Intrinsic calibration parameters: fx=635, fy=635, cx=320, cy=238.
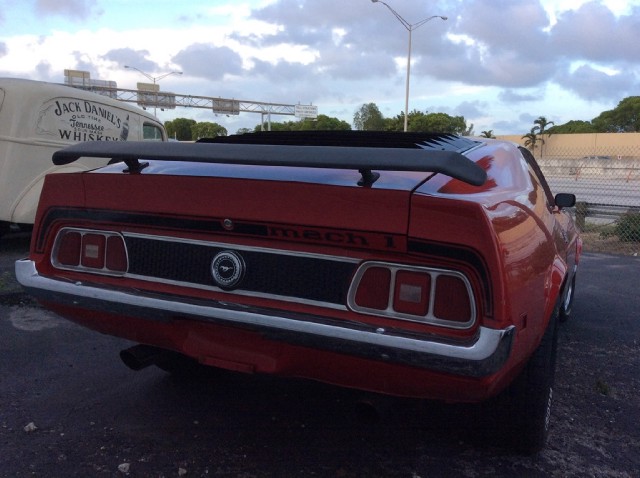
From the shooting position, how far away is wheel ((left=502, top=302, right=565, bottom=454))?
282cm

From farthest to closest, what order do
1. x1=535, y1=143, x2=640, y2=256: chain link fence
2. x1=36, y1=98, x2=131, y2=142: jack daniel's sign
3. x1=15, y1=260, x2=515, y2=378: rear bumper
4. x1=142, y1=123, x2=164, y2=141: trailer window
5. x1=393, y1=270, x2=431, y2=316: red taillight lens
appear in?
x1=535, y1=143, x2=640, y2=256: chain link fence < x1=142, y1=123, x2=164, y2=141: trailer window < x1=36, y1=98, x2=131, y2=142: jack daniel's sign < x1=393, y1=270, x2=431, y2=316: red taillight lens < x1=15, y1=260, x2=515, y2=378: rear bumper

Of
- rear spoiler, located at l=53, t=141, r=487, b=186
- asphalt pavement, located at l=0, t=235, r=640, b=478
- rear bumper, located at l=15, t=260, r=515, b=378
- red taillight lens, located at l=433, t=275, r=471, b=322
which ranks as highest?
rear spoiler, located at l=53, t=141, r=487, b=186

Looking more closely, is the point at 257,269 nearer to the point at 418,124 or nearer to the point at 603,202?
the point at 603,202

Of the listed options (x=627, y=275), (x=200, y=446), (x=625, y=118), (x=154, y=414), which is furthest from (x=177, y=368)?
(x=625, y=118)

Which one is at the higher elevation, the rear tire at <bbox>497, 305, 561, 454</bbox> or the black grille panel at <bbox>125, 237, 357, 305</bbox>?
the black grille panel at <bbox>125, 237, 357, 305</bbox>

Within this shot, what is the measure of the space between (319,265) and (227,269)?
403mm

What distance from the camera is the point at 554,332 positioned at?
3115 mm

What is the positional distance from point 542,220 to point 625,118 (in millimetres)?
92942

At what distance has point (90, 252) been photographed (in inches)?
116

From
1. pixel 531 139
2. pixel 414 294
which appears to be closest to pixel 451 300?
pixel 414 294

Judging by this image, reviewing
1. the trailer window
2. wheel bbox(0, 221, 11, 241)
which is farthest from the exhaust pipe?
the trailer window

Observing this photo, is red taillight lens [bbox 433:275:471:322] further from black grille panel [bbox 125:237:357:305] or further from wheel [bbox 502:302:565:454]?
wheel [bbox 502:302:565:454]

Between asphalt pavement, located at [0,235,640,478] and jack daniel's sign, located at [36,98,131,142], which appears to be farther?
jack daniel's sign, located at [36,98,131,142]

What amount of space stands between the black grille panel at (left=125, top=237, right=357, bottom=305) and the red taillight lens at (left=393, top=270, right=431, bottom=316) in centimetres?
19
